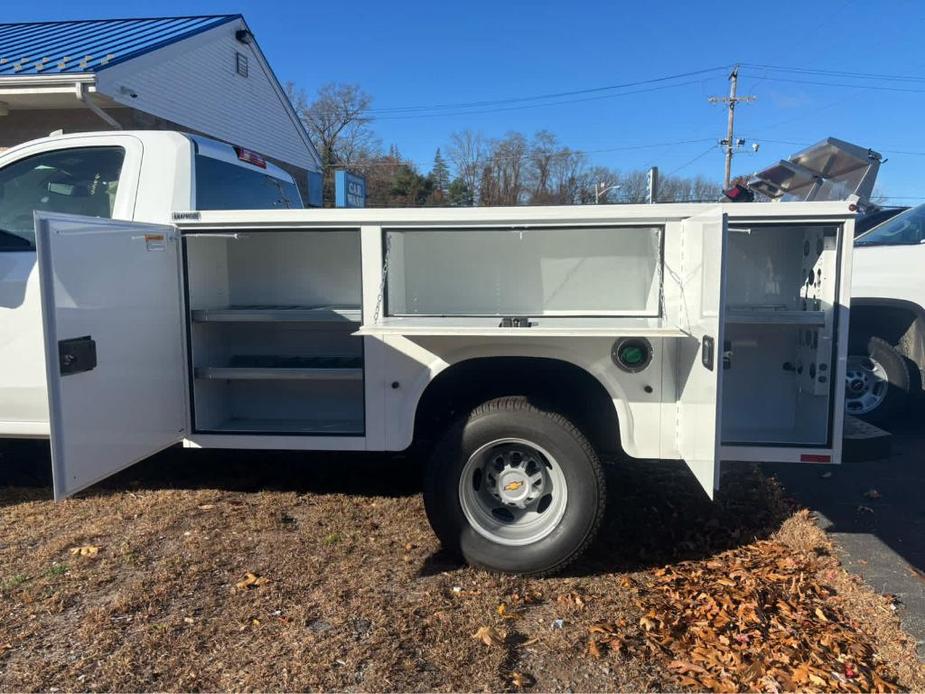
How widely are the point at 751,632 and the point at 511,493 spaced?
1274mm

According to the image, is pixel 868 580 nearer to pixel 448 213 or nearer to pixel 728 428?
pixel 728 428

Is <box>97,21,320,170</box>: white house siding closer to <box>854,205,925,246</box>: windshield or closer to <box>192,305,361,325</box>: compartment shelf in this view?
<box>192,305,361,325</box>: compartment shelf

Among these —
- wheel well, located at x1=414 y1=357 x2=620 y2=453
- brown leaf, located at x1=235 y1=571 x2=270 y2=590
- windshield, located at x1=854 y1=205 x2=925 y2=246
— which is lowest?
brown leaf, located at x1=235 y1=571 x2=270 y2=590

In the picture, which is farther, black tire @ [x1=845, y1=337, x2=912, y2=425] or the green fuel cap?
black tire @ [x1=845, y1=337, x2=912, y2=425]

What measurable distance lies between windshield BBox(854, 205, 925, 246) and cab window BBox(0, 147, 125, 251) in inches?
245

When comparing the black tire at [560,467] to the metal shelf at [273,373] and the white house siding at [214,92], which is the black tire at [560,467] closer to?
the metal shelf at [273,373]

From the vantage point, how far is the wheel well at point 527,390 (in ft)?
12.3

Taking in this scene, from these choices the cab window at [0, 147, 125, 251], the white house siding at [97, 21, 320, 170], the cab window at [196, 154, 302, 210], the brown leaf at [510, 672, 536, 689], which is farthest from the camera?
the white house siding at [97, 21, 320, 170]

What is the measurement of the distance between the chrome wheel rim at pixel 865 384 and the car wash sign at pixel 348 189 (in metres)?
9.81

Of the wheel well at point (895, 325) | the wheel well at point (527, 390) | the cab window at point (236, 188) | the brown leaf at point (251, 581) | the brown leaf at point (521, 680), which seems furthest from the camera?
the wheel well at point (895, 325)

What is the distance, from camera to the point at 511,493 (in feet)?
12.1

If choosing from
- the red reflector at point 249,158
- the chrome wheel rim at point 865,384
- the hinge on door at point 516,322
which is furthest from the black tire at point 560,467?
the chrome wheel rim at point 865,384

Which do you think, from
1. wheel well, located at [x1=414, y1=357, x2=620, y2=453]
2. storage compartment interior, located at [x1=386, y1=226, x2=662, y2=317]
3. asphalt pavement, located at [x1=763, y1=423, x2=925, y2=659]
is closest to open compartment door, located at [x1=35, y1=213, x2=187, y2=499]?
Result: storage compartment interior, located at [x1=386, y1=226, x2=662, y2=317]

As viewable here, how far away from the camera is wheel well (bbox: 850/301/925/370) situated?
6.24m
